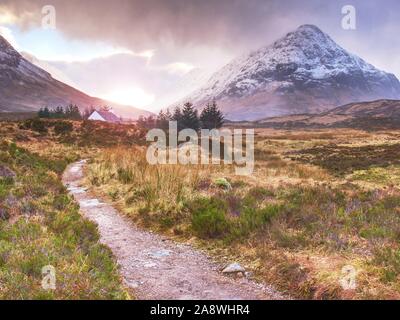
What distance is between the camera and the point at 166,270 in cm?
799

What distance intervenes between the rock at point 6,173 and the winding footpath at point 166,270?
3.45 m

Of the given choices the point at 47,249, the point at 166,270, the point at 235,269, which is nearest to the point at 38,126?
the point at 166,270

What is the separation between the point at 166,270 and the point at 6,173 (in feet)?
24.8

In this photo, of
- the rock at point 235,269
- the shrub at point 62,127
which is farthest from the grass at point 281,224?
the shrub at point 62,127

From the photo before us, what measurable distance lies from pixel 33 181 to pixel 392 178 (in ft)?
62.8

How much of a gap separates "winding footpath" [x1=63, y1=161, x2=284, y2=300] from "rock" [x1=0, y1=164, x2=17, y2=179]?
3446 mm

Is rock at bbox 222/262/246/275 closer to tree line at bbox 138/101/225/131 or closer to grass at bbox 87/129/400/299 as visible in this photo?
grass at bbox 87/129/400/299

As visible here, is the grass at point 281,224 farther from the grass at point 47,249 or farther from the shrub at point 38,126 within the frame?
the shrub at point 38,126

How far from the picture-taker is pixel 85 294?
18.3 feet

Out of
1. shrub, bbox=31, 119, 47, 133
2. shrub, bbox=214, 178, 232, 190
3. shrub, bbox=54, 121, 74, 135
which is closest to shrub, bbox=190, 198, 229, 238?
shrub, bbox=214, 178, 232, 190

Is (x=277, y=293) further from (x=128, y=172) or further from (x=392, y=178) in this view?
(x=392, y=178)

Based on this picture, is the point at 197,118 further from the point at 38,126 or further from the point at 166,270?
the point at 166,270

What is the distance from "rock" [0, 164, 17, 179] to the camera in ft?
41.8
